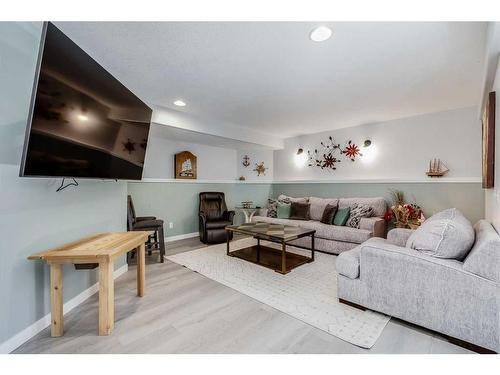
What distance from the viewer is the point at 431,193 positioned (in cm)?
371

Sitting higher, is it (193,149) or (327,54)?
(327,54)

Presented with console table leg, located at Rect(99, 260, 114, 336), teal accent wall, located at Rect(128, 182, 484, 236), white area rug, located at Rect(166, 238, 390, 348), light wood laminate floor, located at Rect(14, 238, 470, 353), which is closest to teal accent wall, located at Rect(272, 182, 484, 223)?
teal accent wall, located at Rect(128, 182, 484, 236)

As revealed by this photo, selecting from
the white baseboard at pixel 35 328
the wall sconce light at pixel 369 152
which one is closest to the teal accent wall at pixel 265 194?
the wall sconce light at pixel 369 152

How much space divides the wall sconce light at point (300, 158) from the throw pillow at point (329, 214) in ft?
4.77

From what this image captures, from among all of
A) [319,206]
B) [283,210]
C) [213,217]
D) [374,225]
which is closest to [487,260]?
[374,225]

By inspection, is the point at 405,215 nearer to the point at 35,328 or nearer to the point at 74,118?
the point at 74,118

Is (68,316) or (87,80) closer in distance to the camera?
(87,80)

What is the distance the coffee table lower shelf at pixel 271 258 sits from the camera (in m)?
2.99

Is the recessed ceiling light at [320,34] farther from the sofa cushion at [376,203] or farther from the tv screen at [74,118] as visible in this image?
the sofa cushion at [376,203]
